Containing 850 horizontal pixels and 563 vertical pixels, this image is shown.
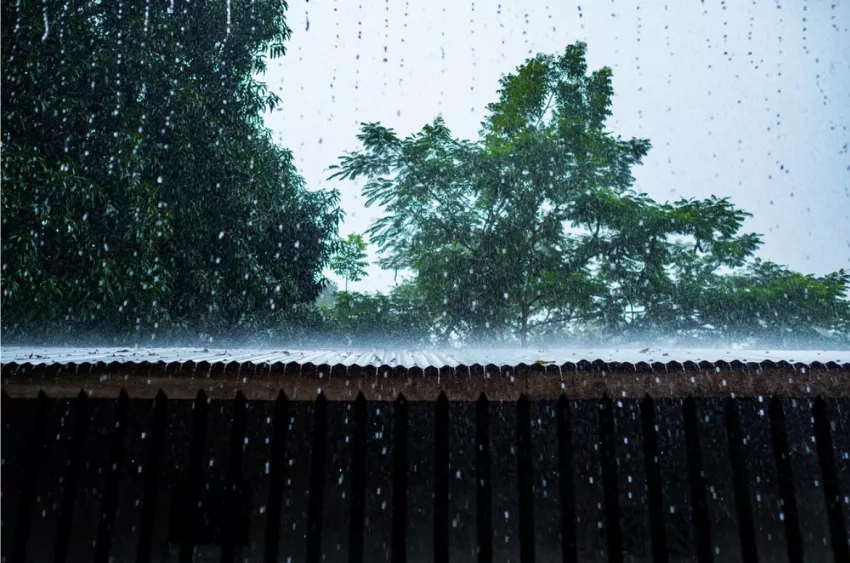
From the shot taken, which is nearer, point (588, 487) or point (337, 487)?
point (337, 487)

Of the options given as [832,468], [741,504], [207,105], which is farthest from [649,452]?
[207,105]

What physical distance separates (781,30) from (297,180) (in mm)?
11912

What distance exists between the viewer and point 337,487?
5.82m

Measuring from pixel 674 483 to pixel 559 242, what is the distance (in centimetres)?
1175

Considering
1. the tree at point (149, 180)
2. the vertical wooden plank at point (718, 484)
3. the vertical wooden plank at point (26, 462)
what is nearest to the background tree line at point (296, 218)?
the tree at point (149, 180)

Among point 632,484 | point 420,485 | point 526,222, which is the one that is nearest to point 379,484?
point 420,485

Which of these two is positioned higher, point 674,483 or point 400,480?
point 400,480

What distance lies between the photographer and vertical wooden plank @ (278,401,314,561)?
222 inches

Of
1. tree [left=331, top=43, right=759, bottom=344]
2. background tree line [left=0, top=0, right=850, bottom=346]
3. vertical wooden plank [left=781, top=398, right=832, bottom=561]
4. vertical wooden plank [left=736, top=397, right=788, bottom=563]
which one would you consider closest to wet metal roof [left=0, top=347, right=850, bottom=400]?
vertical wooden plank [left=736, top=397, right=788, bottom=563]

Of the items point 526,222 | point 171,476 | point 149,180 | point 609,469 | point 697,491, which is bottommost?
point 171,476

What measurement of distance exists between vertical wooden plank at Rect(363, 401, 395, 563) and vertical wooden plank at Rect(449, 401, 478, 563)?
0.63m

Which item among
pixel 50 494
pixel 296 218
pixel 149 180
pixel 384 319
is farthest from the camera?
pixel 384 319

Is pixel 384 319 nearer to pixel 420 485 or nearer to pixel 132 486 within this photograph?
pixel 420 485

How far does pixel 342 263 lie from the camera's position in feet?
57.2
